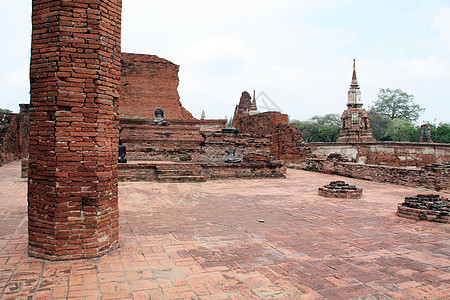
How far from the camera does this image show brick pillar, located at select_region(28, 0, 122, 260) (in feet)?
11.7

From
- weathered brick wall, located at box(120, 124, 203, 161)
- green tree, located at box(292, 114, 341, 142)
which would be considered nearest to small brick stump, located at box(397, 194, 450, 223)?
weathered brick wall, located at box(120, 124, 203, 161)

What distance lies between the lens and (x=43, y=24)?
3652 millimetres

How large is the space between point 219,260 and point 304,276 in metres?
0.88

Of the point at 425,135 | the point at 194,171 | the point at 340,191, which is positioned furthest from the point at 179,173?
the point at 425,135

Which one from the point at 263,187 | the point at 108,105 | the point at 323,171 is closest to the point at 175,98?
the point at 323,171

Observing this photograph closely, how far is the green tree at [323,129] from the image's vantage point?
4225 centimetres

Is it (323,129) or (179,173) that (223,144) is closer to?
(179,173)

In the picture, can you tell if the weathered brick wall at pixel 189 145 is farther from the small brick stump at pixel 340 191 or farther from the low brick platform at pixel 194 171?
the small brick stump at pixel 340 191

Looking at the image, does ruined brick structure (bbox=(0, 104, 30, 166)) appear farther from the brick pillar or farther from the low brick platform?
the brick pillar

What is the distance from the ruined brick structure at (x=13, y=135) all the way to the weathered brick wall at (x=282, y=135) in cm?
1136

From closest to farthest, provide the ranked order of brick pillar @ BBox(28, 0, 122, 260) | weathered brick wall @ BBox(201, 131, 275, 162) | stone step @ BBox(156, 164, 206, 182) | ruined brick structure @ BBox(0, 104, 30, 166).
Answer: brick pillar @ BBox(28, 0, 122, 260)
stone step @ BBox(156, 164, 206, 182)
weathered brick wall @ BBox(201, 131, 275, 162)
ruined brick structure @ BBox(0, 104, 30, 166)

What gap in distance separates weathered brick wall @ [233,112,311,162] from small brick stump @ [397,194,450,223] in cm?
1087

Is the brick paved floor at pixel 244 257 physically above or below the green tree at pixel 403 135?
below

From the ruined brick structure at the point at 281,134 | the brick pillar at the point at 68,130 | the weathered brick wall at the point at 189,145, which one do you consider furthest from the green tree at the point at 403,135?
the brick pillar at the point at 68,130
